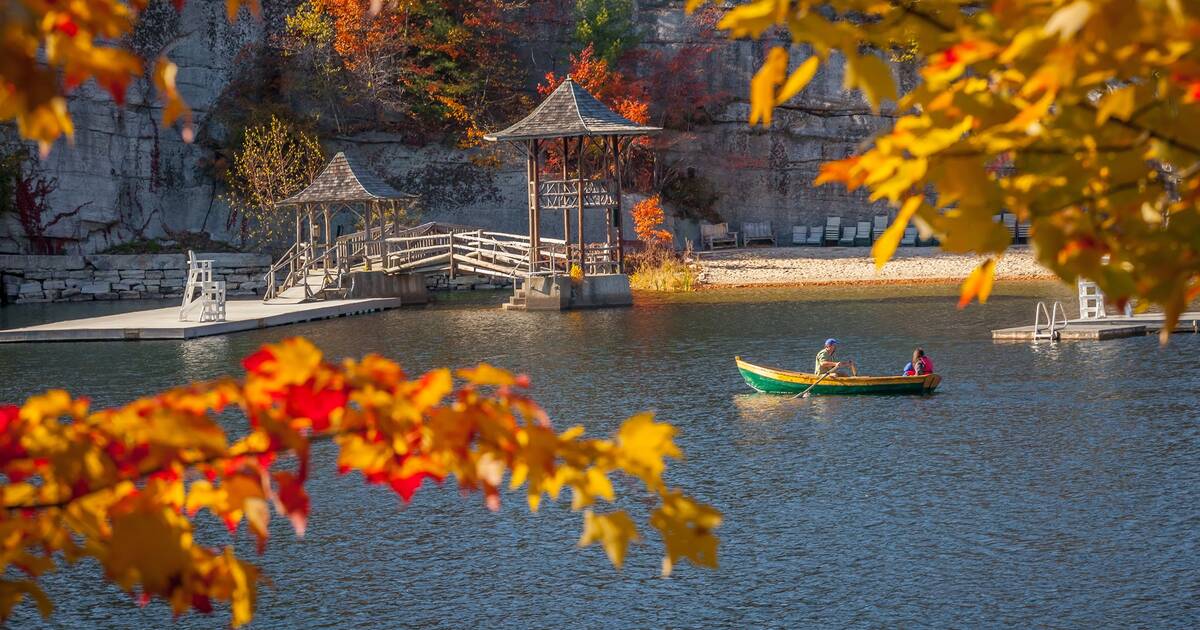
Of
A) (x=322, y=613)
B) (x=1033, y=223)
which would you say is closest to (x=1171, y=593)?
(x=322, y=613)

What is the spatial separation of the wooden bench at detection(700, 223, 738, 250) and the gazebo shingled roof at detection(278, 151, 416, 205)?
1174 centimetres

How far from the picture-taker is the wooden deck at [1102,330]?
23.5 meters

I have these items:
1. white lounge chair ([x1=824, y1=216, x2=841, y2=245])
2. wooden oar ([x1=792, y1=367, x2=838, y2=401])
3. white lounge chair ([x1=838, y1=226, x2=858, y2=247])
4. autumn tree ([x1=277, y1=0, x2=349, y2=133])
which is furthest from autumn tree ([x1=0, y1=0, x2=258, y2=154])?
white lounge chair ([x1=824, y1=216, x2=841, y2=245])

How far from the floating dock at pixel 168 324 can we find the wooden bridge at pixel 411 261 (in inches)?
85.0

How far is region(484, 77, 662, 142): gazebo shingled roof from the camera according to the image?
109ft

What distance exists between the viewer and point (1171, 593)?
9.27 meters

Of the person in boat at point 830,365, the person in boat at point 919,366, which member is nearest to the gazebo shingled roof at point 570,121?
the person in boat at point 830,365

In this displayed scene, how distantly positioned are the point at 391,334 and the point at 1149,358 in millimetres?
14745

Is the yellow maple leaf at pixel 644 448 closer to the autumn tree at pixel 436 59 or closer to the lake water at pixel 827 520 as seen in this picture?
the lake water at pixel 827 520

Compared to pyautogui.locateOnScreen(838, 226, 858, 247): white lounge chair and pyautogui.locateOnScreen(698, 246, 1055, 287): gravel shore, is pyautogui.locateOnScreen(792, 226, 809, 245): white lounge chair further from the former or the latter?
pyautogui.locateOnScreen(698, 246, 1055, 287): gravel shore

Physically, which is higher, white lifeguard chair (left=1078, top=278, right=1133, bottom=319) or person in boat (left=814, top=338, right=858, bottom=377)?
white lifeguard chair (left=1078, top=278, right=1133, bottom=319)

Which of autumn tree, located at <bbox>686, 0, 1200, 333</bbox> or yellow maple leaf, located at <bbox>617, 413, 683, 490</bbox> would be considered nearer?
autumn tree, located at <bbox>686, 0, 1200, 333</bbox>

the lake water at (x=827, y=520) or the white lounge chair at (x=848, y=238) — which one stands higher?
the white lounge chair at (x=848, y=238)

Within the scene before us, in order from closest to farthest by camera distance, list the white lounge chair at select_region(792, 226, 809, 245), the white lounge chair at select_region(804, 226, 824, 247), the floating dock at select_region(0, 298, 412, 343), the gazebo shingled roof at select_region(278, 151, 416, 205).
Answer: the floating dock at select_region(0, 298, 412, 343), the gazebo shingled roof at select_region(278, 151, 416, 205), the white lounge chair at select_region(804, 226, 824, 247), the white lounge chair at select_region(792, 226, 809, 245)
